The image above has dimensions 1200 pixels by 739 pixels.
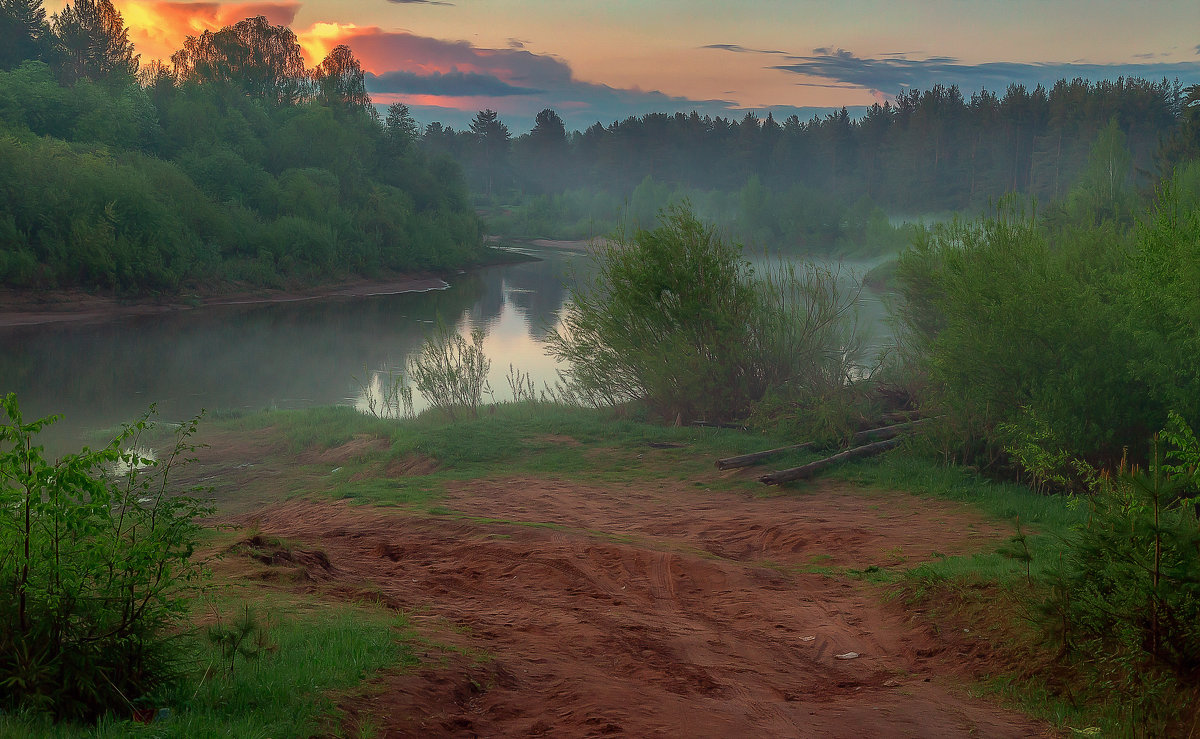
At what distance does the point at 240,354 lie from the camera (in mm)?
33312

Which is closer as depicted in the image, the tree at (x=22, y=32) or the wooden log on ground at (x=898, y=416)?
the wooden log on ground at (x=898, y=416)

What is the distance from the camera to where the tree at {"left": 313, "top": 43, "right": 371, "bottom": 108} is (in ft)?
282

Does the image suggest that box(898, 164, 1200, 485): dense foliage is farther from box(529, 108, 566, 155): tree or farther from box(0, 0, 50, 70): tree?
box(529, 108, 566, 155): tree

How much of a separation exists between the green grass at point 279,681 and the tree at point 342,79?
85.8 metres

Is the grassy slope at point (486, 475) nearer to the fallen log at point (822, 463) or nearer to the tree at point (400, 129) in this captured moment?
the fallen log at point (822, 463)

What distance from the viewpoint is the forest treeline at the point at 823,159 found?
2840 inches

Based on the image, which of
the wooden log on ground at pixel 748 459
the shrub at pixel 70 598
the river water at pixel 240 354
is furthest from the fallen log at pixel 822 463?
the shrub at pixel 70 598

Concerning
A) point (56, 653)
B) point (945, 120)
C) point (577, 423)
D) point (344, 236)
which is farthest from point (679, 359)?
point (945, 120)

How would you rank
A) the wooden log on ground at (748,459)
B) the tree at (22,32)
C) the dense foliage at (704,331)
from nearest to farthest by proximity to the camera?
the wooden log on ground at (748,459), the dense foliage at (704,331), the tree at (22,32)

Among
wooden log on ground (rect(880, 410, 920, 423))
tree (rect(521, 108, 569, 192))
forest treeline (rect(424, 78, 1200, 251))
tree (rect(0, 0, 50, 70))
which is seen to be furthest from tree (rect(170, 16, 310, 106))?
wooden log on ground (rect(880, 410, 920, 423))

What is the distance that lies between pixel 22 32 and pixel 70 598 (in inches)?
3282

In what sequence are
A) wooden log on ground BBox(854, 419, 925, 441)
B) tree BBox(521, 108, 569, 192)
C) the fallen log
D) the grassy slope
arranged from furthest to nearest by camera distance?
tree BBox(521, 108, 569, 192) < wooden log on ground BBox(854, 419, 925, 441) < the fallen log < the grassy slope

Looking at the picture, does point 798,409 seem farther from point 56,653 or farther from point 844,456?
point 56,653

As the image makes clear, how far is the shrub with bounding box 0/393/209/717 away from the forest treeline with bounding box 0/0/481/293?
136ft
